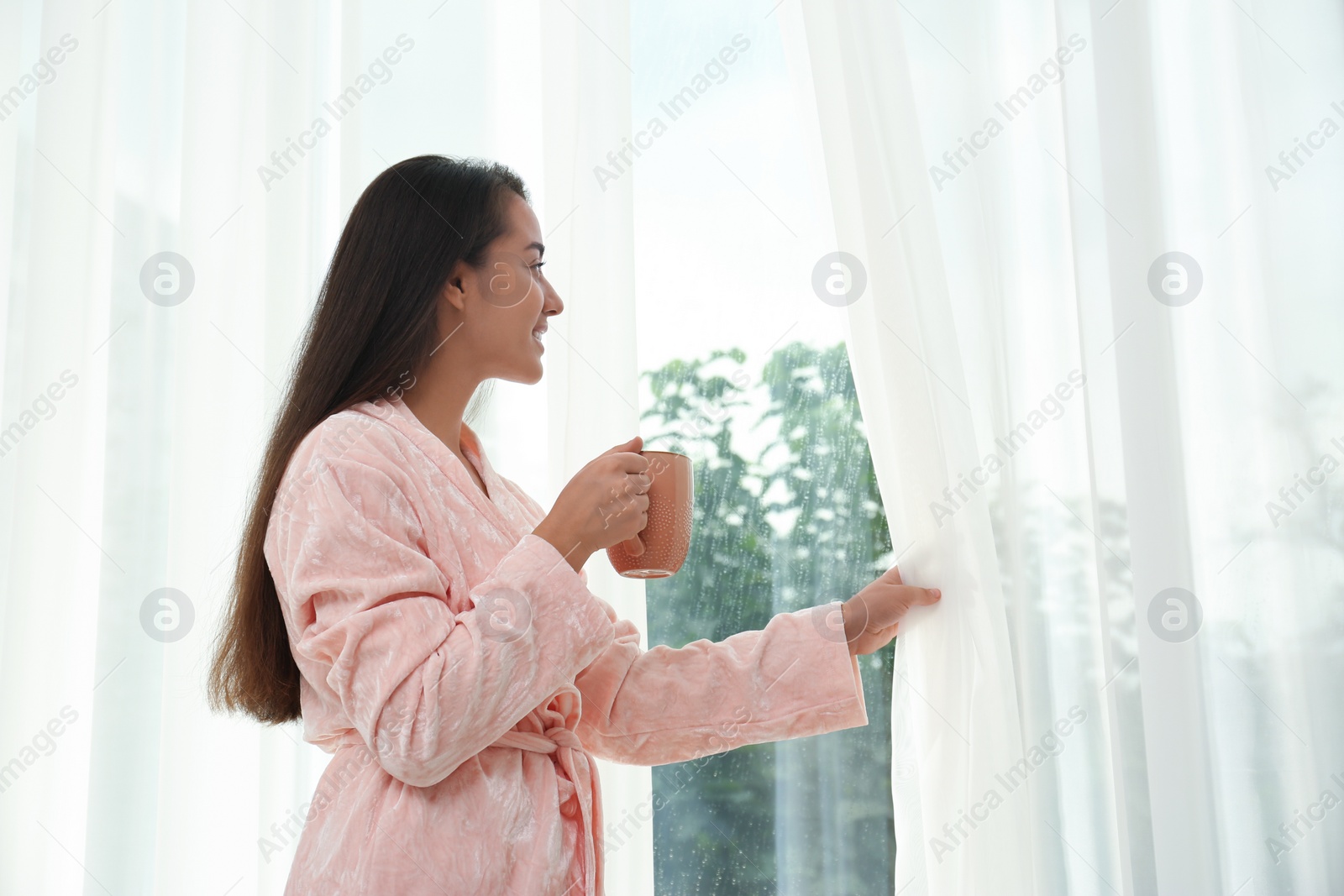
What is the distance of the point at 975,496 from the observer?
39.6 inches

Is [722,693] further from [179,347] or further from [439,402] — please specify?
[179,347]

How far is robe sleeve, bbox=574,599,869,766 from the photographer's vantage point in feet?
3.34

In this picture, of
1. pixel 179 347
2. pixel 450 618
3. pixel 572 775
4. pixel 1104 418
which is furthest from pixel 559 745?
pixel 179 347

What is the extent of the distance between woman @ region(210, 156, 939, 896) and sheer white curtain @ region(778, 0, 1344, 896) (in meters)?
0.13

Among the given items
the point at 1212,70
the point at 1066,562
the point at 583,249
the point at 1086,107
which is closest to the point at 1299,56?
the point at 1212,70

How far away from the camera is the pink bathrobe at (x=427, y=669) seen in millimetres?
787

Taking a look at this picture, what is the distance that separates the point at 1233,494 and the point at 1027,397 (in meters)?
0.23

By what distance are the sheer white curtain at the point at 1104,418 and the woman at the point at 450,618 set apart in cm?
13

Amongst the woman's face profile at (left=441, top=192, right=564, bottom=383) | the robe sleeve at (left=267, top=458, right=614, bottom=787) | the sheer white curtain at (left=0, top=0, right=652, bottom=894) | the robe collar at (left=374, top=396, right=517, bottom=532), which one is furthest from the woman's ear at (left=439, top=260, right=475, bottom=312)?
the sheer white curtain at (left=0, top=0, right=652, bottom=894)

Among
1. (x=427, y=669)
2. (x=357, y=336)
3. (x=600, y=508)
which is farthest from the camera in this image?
(x=357, y=336)

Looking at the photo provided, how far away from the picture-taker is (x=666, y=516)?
956 mm

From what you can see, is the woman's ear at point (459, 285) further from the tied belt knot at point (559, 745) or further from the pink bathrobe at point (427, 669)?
the tied belt knot at point (559, 745)

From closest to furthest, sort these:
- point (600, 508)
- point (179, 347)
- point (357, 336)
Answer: point (600, 508), point (357, 336), point (179, 347)

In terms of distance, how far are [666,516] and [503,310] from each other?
0.88ft
